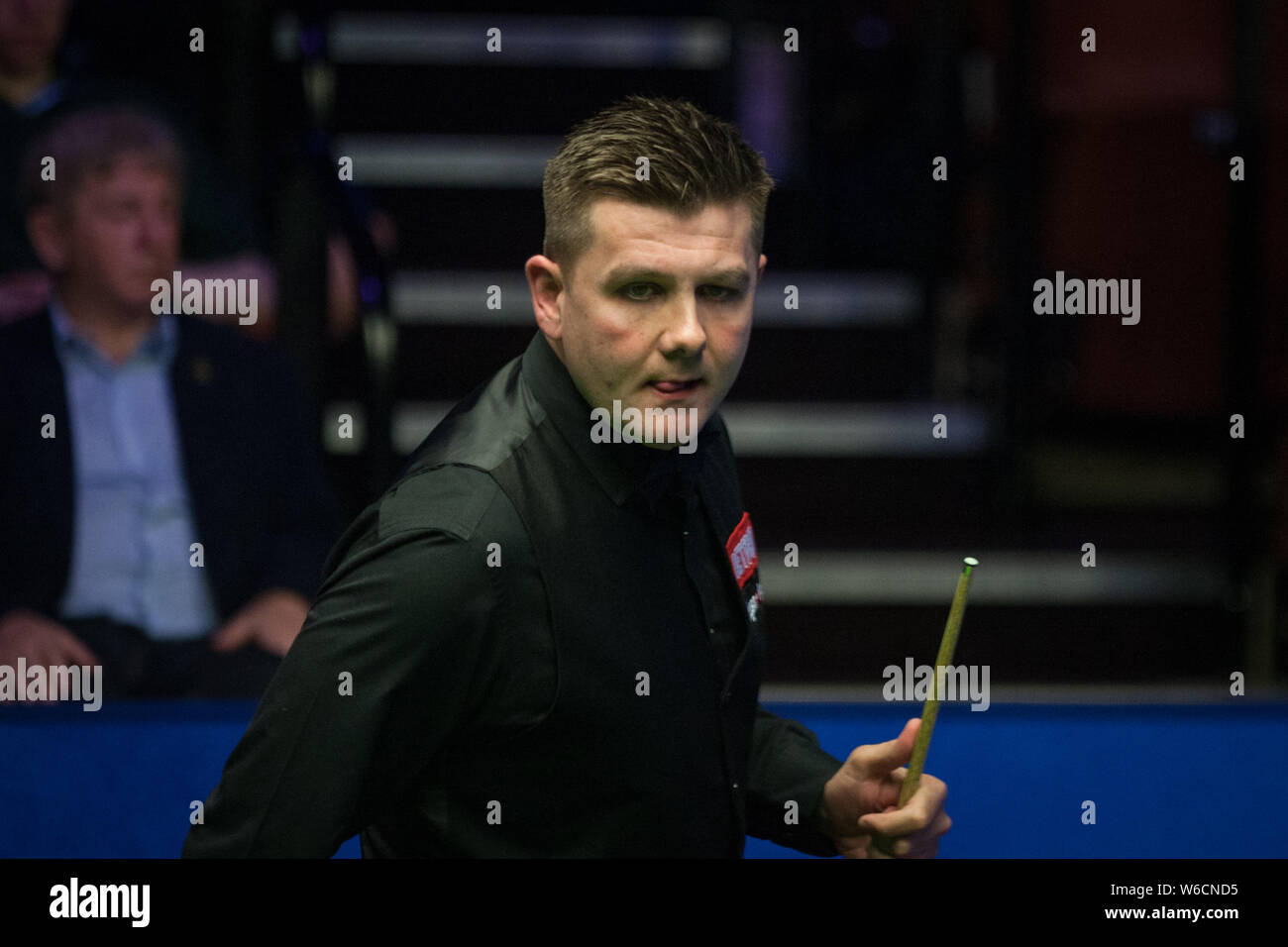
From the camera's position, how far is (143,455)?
2.61 metres

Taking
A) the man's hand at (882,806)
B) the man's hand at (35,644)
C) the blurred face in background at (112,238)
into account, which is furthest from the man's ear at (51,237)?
the man's hand at (882,806)

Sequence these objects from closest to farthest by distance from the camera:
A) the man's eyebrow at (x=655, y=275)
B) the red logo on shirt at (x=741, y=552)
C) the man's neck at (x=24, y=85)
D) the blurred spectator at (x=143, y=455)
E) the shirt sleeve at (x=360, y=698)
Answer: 1. the shirt sleeve at (x=360, y=698)
2. the man's eyebrow at (x=655, y=275)
3. the red logo on shirt at (x=741, y=552)
4. the blurred spectator at (x=143, y=455)
5. the man's neck at (x=24, y=85)

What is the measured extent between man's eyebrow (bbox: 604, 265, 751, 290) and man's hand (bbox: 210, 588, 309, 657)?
1.47 metres

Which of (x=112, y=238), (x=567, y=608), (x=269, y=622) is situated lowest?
(x=567, y=608)

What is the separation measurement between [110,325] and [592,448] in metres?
1.59

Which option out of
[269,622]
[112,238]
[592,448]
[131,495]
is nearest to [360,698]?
[592,448]

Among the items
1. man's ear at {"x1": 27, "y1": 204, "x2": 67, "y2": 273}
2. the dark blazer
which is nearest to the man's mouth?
the dark blazer

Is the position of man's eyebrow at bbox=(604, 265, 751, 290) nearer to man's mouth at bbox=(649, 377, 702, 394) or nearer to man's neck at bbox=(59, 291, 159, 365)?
man's mouth at bbox=(649, 377, 702, 394)

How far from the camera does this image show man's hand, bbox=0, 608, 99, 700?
2449 mm

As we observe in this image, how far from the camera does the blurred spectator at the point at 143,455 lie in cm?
256
